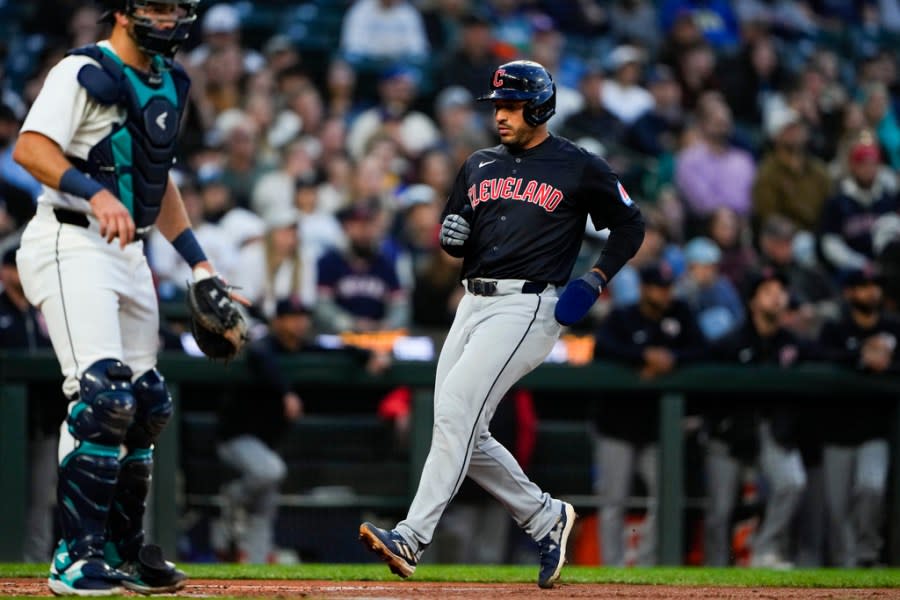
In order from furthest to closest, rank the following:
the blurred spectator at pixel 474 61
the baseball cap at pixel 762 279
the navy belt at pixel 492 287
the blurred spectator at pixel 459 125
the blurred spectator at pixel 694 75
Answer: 1. the blurred spectator at pixel 694 75
2. the blurred spectator at pixel 474 61
3. the blurred spectator at pixel 459 125
4. the baseball cap at pixel 762 279
5. the navy belt at pixel 492 287

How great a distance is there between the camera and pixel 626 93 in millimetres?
13773

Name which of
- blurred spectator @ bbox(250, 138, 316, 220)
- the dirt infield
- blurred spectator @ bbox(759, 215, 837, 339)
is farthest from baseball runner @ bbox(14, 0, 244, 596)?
blurred spectator @ bbox(759, 215, 837, 339)

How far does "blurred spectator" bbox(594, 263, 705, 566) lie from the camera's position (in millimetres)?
9031

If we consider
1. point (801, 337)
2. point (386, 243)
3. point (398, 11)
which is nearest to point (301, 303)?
point (386, 243)

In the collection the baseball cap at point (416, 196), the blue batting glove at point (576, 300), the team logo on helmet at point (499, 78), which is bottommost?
the blue batting glove at point (576, 300)

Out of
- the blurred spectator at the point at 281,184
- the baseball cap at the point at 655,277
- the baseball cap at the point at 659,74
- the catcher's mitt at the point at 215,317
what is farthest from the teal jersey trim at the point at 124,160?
the baseball cap at the point at 659,74

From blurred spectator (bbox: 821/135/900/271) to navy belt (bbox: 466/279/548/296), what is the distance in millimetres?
6029

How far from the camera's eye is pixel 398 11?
1366 cm

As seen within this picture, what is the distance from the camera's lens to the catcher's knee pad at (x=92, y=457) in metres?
5.11

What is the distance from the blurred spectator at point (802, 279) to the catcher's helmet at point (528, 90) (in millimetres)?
4822

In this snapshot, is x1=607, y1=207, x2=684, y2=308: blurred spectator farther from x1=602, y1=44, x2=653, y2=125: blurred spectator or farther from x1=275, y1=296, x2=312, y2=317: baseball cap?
x1=602, y1=44, x2=653, y2=125: blurred spectator

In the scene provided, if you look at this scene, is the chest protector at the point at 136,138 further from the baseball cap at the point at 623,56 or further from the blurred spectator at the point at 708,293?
the baseball cap at the point at 623,56

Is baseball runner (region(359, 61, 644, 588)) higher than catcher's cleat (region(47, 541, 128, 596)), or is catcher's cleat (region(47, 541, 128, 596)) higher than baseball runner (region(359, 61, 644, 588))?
baseball runner (region(359, 61, 644, 588))

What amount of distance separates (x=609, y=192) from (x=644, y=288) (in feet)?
10.9
